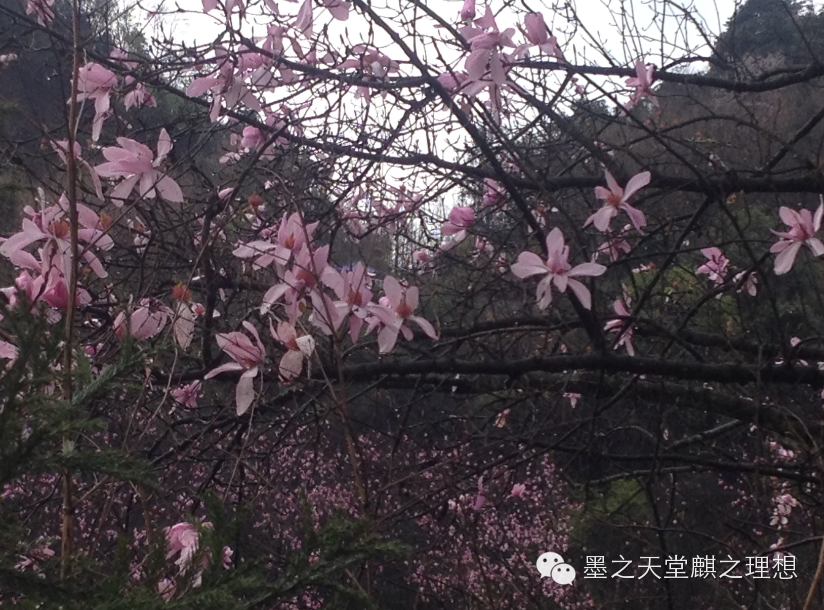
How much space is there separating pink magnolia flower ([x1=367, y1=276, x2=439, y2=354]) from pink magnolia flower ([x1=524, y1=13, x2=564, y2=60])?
724 millimetres

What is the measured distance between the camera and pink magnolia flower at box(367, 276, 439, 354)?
4.93 ft

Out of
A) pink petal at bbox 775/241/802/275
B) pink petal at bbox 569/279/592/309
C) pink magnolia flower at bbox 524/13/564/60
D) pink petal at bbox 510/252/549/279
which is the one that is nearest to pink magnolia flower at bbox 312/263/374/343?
pink petal at bbox 510/252/549/279

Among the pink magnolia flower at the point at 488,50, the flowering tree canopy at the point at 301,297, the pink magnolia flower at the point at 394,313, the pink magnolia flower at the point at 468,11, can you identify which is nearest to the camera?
the flowering tree canopy at the point at 301,297

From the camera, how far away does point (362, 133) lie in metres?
1.94

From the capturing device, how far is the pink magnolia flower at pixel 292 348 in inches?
54.1

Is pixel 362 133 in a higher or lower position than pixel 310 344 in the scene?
higher

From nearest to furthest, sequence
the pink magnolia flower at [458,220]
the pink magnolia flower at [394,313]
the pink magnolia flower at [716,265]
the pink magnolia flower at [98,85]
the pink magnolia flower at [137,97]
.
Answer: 1. the pink magnolia flower at [394,313]
2. the pink magnolia flower at [98,85]
3. the pink magnolia flower at [137,97]
4. the pink magnolia flower at [458,220]
5. the pink magnolia flower at [716,265]

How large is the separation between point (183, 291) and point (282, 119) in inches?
31.5

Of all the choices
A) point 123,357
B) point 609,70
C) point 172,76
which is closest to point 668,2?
point 609,70

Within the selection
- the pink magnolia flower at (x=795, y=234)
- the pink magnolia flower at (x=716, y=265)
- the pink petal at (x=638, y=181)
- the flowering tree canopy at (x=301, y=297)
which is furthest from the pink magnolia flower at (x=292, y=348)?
the pink magnolia flower at (x=716, y=265)

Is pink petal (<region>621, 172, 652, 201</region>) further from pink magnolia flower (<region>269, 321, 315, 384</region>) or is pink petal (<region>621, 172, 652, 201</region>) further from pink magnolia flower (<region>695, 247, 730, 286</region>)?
pink magnolia flower (<region>695, 247, 730, 286</region>)

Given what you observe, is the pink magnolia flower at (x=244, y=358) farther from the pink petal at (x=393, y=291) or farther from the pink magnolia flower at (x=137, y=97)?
the pink magnolia flower at (x=137, y=97)

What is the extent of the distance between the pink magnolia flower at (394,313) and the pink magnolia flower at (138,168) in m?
0.46

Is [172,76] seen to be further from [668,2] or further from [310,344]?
[668,2]
